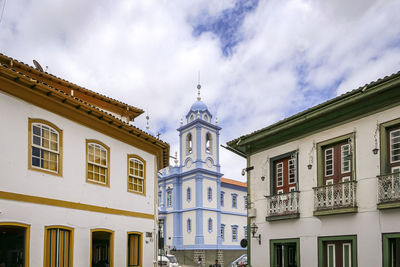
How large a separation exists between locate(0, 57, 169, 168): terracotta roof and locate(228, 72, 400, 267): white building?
4138mm

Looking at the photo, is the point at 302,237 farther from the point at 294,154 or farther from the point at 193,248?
the point at 193,248

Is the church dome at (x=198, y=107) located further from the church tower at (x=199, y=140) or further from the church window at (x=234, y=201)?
the church window at (x=234, y=201)

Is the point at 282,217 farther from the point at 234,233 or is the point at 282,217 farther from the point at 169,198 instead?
the point at 234,233

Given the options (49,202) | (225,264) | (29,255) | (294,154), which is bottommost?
(225,264)

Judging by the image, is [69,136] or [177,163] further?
[177,163]

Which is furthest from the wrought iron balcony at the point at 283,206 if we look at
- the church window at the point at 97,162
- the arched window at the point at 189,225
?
the arched window at the point at 189,225

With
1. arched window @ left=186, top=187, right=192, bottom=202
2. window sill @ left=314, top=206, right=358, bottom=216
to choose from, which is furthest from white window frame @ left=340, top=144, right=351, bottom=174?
arched window @ left=186, top=187, right=192, bottom=202

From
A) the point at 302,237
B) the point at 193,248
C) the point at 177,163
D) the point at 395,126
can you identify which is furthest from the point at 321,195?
the point at 177,163

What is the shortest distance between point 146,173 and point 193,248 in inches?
1092

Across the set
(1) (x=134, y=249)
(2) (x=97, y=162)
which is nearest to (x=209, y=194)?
(1) (x=134, y=249)

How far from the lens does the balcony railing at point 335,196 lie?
1252 cm

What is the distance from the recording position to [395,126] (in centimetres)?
1176

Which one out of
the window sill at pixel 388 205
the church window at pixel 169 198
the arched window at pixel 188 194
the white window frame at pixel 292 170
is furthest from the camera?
the church window at pixel 169 198

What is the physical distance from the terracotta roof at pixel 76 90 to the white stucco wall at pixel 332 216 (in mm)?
6562
